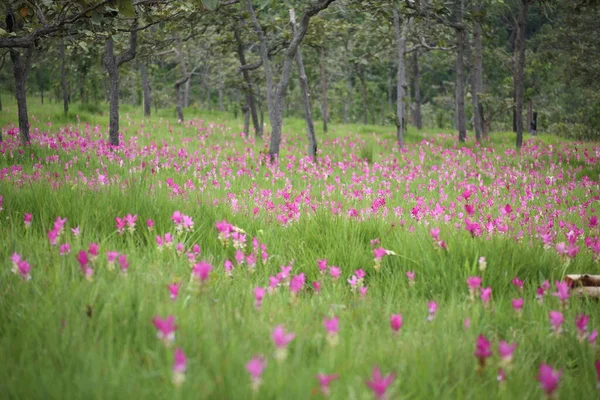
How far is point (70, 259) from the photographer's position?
2719 millimetres

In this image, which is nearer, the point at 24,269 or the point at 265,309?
the point at 24,269

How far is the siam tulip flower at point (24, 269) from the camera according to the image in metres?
2.33

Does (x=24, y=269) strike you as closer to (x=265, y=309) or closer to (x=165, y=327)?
(x=165, y=327)

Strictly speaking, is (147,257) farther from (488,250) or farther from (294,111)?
(294,111)

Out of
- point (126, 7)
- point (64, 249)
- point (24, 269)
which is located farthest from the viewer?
point (126, 7)

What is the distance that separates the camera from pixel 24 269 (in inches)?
92.3

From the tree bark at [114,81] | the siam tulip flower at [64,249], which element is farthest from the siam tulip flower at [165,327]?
the tree bark at [114,81]

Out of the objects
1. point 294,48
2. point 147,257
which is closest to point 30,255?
point 147,257

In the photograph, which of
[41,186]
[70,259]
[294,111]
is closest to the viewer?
[70,259]

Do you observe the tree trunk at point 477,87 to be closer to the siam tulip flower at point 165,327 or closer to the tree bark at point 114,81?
the tree bark at point 114,81

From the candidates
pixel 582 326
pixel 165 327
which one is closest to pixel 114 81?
pixel 165 327

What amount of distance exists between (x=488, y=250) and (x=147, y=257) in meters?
2.56

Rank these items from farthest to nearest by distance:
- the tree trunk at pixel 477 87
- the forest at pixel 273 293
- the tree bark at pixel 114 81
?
1. the tree trunk at pixel 477 87
2. the tree bark at pixel 114 81
3. the forest at pixel 273 293

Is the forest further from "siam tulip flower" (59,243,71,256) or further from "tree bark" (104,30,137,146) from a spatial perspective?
"tree bark" (104,30,137,146)
